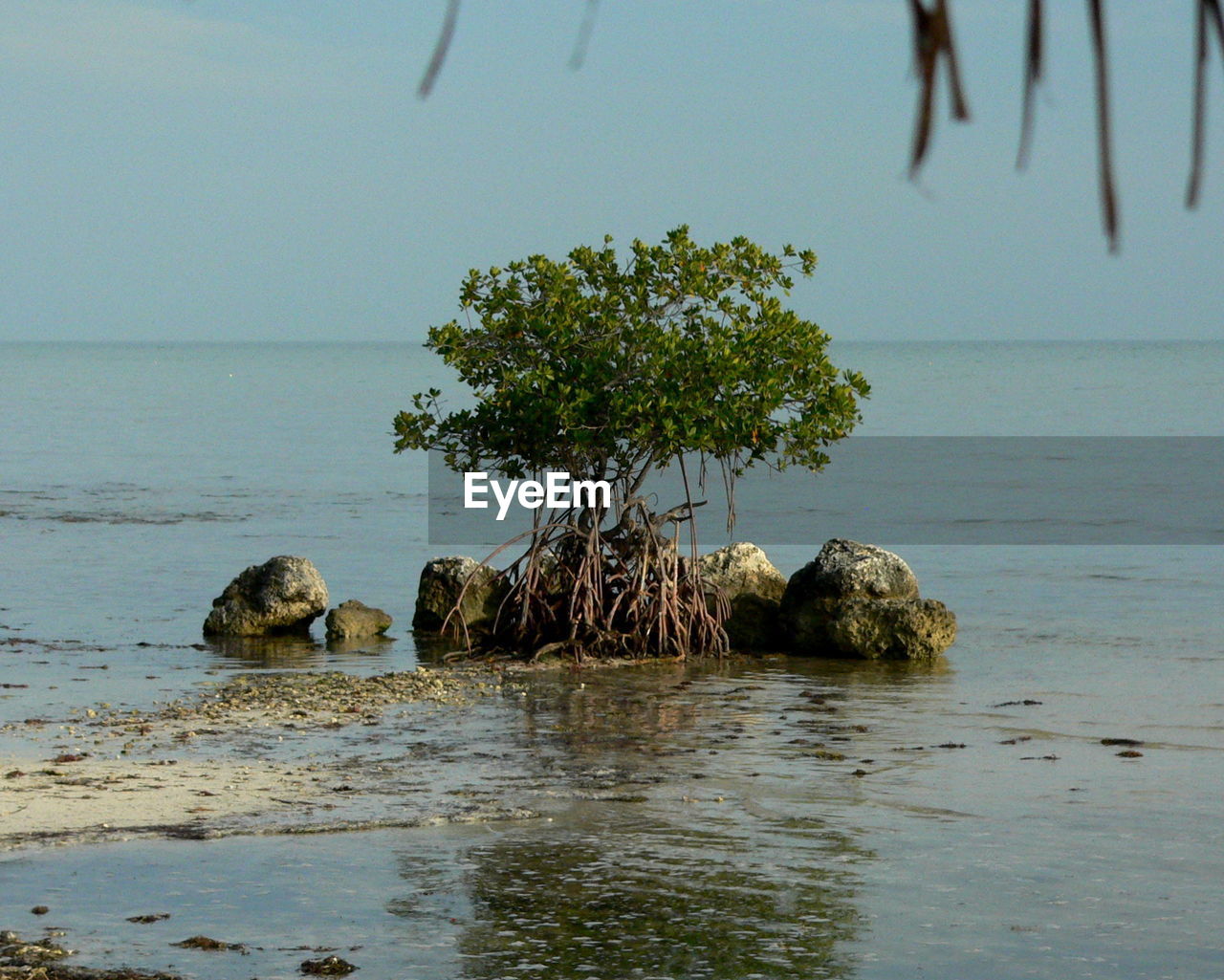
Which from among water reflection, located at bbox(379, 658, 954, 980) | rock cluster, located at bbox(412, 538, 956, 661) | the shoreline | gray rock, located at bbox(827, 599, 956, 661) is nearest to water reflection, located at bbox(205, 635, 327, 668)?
rock cluster, located at bbox(412, 538, 956, 661)

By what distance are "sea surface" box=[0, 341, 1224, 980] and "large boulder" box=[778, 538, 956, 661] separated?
0.47 metres

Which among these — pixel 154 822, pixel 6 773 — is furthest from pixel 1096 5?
pixel 6 773

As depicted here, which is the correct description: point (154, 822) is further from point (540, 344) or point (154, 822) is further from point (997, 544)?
point (997, 544)

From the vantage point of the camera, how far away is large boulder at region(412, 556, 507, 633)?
18.7 meters

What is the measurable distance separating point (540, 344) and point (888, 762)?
599 centimetres

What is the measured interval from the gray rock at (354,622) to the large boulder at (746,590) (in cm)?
370

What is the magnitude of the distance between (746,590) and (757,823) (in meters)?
8.67

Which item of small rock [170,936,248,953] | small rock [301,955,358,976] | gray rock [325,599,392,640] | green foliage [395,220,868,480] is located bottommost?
small rock [301,955,358,976]

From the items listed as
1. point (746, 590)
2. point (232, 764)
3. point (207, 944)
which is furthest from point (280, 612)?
point (207, 944)

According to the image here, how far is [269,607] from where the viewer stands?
19.4 meters

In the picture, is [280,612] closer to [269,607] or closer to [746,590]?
[269,607]

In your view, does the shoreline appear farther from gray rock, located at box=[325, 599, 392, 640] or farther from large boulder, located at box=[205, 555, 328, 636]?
large boulder, located at box=[205, 555, 328, 636]

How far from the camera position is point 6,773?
36.4 feet

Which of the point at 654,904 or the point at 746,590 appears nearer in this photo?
the point at 654,904
